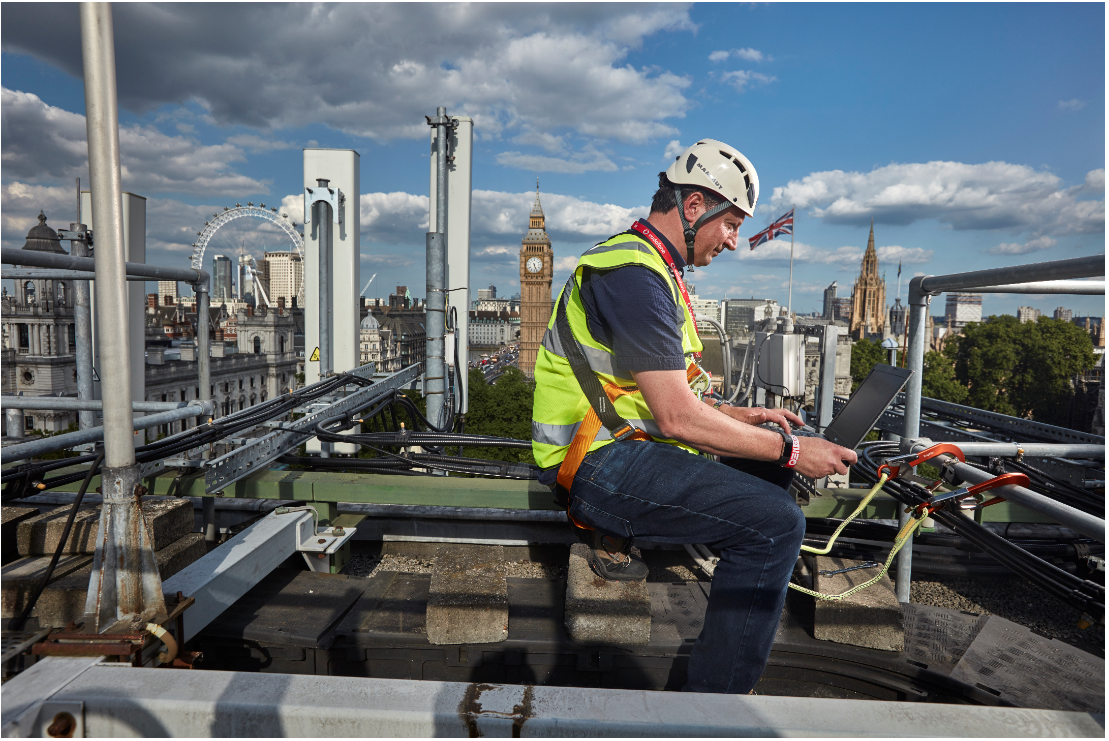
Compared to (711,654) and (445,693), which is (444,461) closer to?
(711,654)

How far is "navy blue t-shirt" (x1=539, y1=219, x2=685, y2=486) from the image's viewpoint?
6.54ft

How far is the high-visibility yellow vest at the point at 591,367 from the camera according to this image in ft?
6.91

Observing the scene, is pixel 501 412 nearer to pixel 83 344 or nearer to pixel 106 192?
pixel 83 344

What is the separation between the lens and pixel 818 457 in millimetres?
2088

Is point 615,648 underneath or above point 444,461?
underneath

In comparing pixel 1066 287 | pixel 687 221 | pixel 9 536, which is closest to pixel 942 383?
pixel 1066 287

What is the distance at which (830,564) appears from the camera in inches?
126

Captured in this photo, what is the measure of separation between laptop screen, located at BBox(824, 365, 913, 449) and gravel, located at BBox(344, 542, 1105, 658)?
1321mm

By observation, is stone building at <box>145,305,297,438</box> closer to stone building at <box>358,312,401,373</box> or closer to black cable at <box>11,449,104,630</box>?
stone building at <box>358,312,401,373</box>

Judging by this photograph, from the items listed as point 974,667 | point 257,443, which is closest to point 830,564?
point 974,667

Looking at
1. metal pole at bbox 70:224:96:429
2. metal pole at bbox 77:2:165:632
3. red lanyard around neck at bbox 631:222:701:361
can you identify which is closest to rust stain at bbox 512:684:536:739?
metal pole at bbox 77:2:165:632

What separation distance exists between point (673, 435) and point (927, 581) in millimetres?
2796

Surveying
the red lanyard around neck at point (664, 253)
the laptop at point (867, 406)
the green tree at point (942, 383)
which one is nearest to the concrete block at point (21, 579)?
the red lanyard around neck at point (664, 253)

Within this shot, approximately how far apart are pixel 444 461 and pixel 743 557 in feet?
9.83
